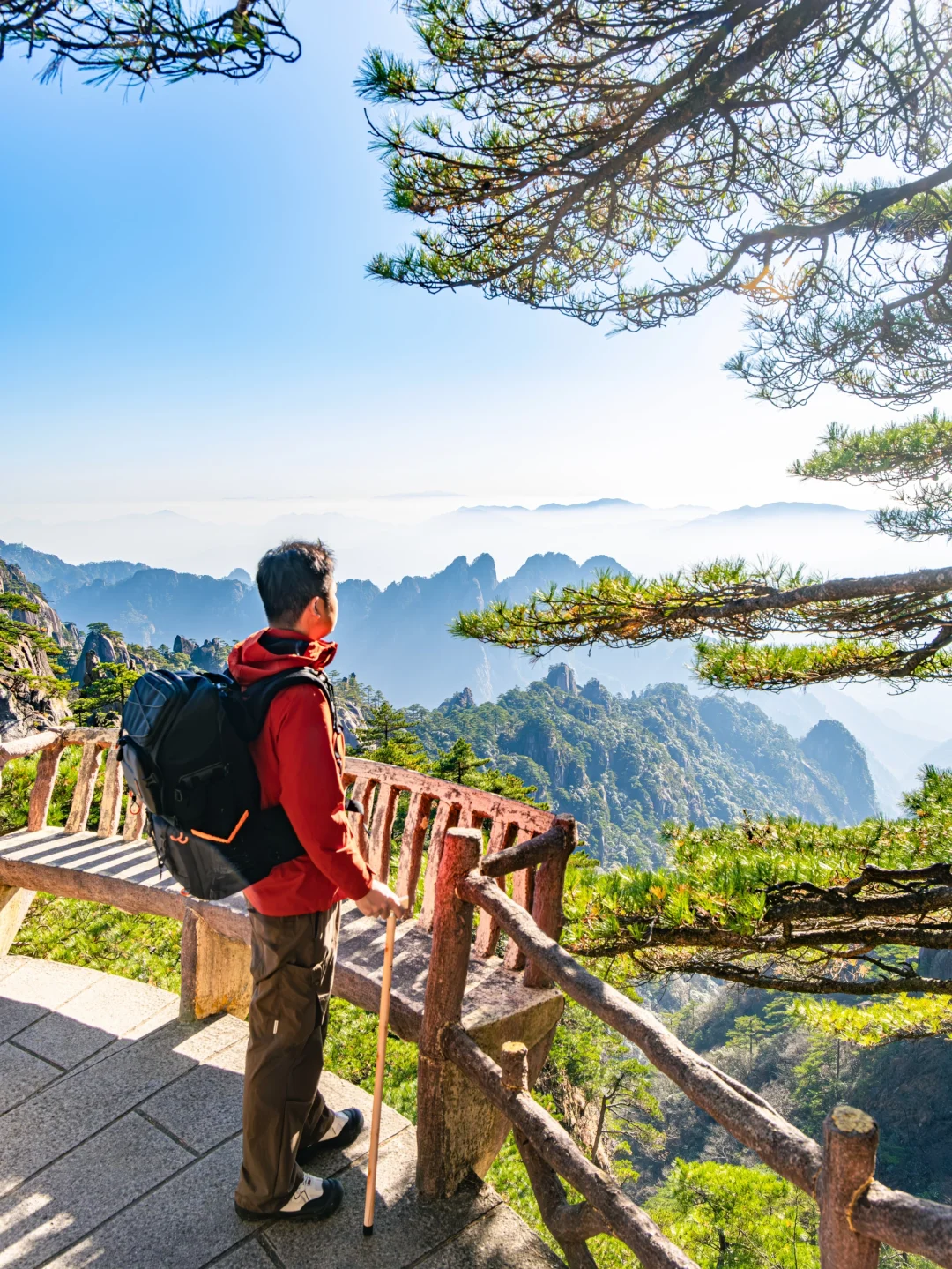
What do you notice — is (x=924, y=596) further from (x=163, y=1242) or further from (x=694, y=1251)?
(x=694, y=1251)

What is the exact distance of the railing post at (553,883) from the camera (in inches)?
81.5

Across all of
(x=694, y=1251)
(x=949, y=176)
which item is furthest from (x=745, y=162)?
(x=694, y=1251)

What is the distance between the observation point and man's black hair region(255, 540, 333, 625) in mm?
1740

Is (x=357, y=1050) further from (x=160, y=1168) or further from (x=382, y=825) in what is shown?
(x=160, y=1168)

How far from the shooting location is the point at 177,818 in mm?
1596

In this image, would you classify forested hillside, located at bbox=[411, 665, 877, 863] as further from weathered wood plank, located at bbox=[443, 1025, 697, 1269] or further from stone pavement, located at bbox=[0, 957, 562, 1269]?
weathered wood plank, located at bbox=[443, 1025, 697, 1269]

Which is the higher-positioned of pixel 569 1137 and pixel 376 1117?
pixel 569 1137

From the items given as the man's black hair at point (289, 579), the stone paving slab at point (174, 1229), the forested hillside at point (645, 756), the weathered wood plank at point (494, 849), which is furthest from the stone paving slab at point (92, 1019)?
the forested hillside at point (645, 756)

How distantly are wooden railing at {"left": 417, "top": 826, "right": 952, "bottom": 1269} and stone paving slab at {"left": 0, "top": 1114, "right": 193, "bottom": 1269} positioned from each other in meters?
0.83

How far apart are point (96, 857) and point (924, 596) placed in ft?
14.5

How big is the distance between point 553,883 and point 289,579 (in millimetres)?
1142

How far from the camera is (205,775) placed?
5.23ft

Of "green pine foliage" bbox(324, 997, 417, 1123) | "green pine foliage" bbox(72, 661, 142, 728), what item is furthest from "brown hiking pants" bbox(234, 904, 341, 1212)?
"green pine foliage" bbox(72, 661, 142, 728)

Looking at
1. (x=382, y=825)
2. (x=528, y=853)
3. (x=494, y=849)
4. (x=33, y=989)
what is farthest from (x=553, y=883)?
(x=33, y=989)
